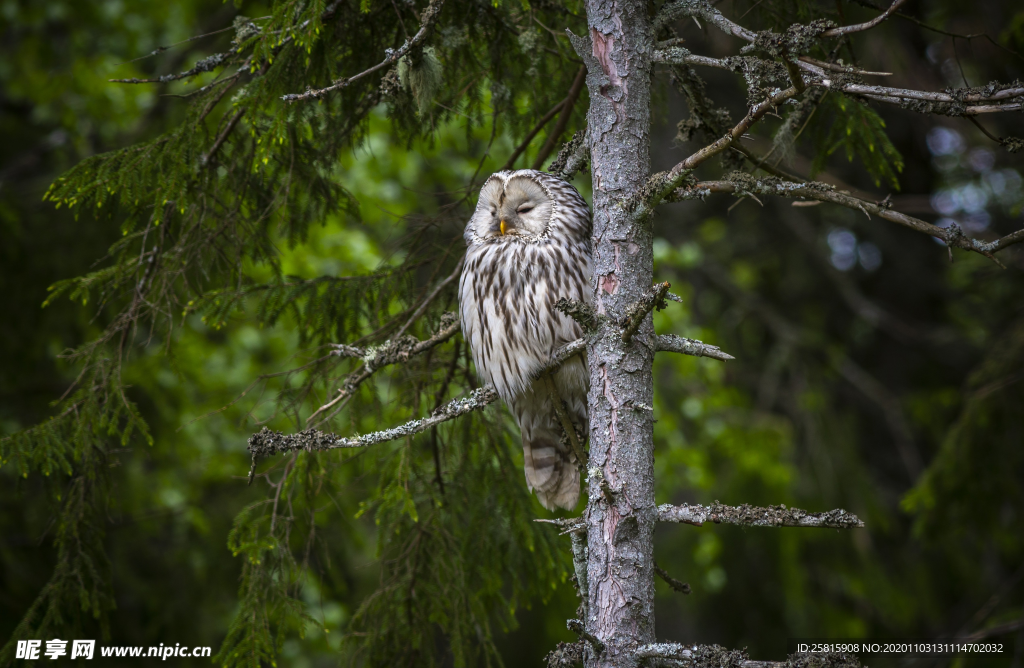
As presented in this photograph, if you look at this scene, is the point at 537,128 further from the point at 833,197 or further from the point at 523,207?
the point at 833,197

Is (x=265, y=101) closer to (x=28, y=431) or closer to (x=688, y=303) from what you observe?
(x=28, y=431)

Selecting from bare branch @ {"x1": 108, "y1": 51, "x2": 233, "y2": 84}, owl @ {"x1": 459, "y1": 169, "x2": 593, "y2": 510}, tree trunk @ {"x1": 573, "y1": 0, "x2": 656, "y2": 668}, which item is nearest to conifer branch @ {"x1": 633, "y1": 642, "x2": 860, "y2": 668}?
tree trunk @ {"x1": 573, "y1": 0, "x2": 656, "y2": 668}

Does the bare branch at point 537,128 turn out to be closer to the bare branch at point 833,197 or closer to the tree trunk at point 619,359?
the tree trunk at point 619,359

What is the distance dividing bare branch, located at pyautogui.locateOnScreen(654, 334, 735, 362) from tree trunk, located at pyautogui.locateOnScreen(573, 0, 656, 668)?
0.05 m

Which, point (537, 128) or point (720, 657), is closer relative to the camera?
point (720, 657)

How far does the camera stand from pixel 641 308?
1886 millimetres

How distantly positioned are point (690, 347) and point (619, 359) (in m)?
0.19

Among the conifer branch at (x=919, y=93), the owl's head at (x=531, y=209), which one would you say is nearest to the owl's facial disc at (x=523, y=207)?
the owl's head at (x=531, y=209)

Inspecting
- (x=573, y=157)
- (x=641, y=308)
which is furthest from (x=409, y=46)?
(x=641, y=308)

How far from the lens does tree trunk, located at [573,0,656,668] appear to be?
2012mm

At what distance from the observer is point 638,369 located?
2.06 meters

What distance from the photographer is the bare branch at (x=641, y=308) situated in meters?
1.81

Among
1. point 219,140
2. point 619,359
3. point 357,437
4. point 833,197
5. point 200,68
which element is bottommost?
point 357,437

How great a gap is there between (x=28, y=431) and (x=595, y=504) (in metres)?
2.00
